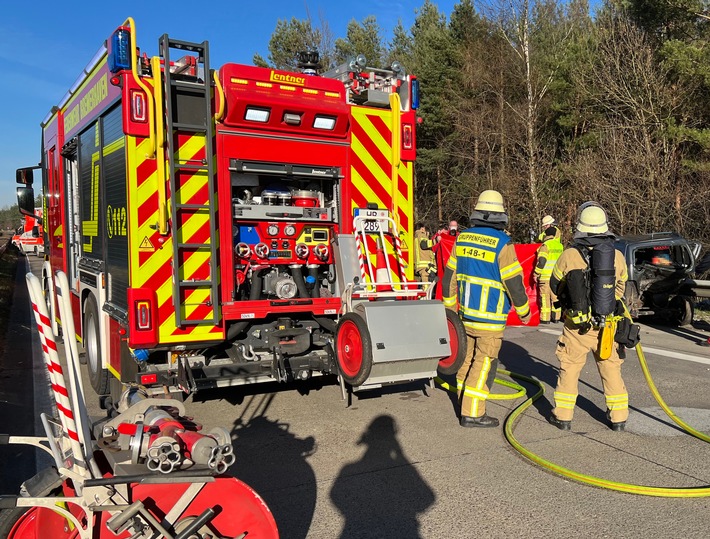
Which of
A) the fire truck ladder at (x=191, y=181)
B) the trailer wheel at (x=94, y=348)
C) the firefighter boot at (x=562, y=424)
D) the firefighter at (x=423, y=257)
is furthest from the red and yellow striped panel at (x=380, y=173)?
the firefighter at (x=423, y=257)

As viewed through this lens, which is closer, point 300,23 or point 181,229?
point 181,229

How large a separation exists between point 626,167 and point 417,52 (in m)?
16.9

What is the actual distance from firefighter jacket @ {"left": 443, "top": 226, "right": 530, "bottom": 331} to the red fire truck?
0.89 feet

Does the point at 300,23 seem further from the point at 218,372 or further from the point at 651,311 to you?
the point at 218,372

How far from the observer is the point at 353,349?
16.4ft

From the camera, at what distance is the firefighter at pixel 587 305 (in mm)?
4824

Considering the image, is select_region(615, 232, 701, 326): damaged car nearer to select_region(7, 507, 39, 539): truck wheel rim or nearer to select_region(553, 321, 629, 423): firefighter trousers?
select_region(553, 321, 629, 423): firefighter trousers

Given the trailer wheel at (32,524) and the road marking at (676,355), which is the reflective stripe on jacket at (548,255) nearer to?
the road marking at (676,355)

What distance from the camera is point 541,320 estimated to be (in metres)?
11.0

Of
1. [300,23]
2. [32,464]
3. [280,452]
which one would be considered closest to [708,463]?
[280,452]

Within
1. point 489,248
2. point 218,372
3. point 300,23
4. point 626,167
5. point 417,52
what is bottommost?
point 218,372

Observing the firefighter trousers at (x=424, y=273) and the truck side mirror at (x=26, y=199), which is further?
the firefighter trousers at (x=424, y=273)

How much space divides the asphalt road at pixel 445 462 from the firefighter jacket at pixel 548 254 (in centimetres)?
377

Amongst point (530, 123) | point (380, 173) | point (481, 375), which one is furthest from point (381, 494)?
point (530, 123)
